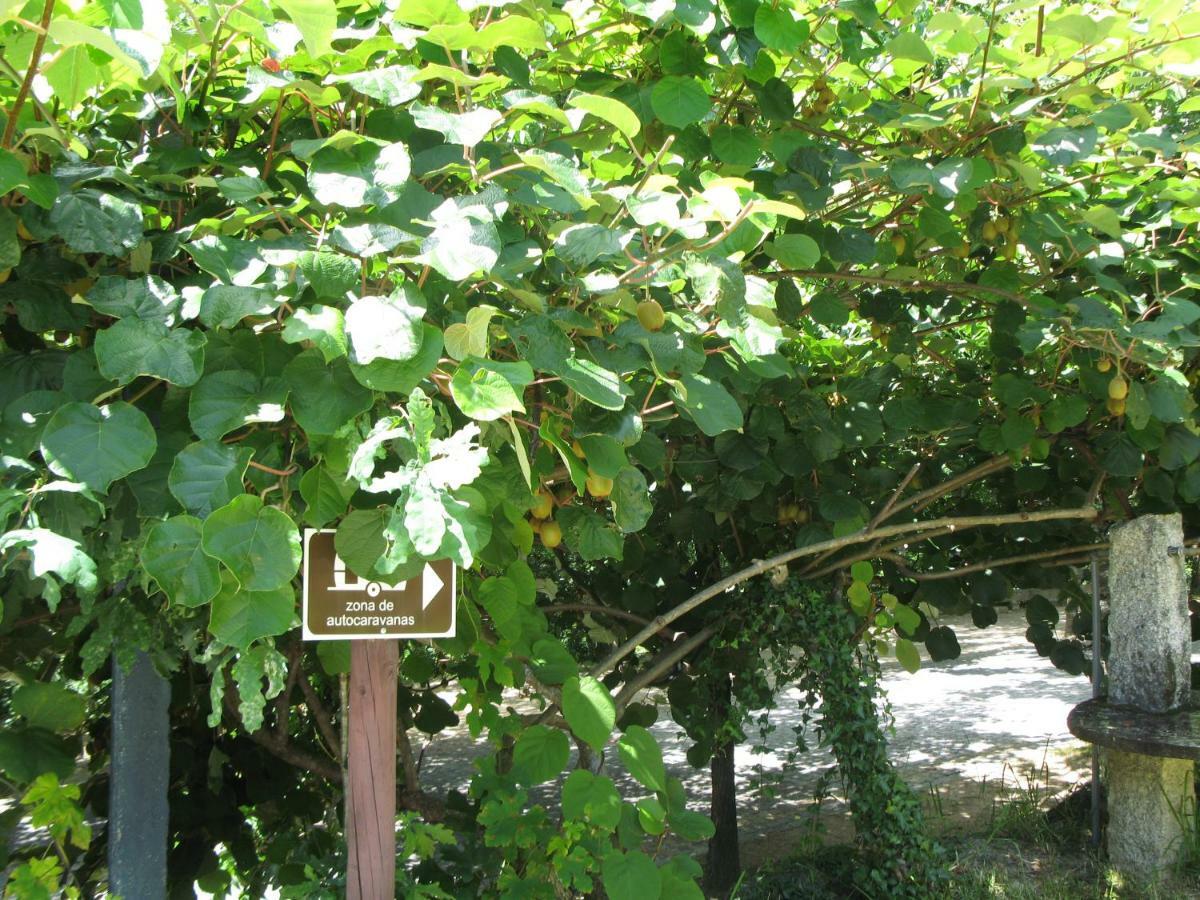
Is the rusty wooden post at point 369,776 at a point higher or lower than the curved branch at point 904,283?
lower

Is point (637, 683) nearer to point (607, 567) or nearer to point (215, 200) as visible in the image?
point (607, 567)

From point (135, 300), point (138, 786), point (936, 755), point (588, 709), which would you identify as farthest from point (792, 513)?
point (936, 755)

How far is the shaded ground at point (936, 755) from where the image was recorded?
5359 millimetres

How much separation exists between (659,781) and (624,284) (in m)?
1.12

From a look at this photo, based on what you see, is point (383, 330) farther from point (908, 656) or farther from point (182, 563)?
point (908, 656)

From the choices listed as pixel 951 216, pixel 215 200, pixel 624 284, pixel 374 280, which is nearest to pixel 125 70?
pixel 215 200

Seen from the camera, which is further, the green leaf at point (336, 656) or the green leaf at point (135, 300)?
the green leaf at point (336, 656)

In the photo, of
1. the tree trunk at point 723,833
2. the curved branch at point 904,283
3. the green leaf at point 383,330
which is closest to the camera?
the green leaf at point 383,330

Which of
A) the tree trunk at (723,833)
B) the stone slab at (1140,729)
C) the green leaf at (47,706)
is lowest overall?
the tree trunk at (723,833)

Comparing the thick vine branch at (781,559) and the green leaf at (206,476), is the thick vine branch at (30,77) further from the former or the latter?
the thick vine branch at (781,559)

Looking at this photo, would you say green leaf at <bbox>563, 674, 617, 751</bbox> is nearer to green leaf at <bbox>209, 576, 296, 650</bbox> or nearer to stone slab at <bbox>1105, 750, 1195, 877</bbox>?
green leaf at <bbox>209, 576, 296, 650</bbox>

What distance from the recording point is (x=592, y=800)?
2.14 m

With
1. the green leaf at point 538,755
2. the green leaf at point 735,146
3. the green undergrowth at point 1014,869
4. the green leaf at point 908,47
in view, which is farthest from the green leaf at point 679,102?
the green undergrowth at point 1014,869

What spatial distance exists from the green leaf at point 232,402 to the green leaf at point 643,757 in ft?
3.68
